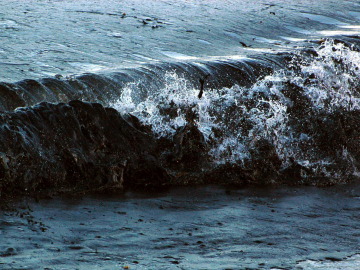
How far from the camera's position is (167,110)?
7.90 metres

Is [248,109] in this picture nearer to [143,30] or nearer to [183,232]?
Result: [183,232]

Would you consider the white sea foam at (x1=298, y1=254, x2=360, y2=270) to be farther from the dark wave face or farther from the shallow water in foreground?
the dark wave face

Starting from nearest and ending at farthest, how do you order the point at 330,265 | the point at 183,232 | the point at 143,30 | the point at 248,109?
the point at 330,265, the point at 183,232, the point at 248,109, the point at 143,30

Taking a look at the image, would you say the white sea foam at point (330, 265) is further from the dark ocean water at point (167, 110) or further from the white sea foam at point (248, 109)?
the white sea foam at point (248, 109)

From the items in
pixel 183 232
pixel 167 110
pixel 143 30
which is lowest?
pixel 183 232

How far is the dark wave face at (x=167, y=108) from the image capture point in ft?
21.7

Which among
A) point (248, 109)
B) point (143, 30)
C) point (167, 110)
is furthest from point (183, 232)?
point (143, 30)

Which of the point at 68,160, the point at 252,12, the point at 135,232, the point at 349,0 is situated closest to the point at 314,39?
the point at 252,12

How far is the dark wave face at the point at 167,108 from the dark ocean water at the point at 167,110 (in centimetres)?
2

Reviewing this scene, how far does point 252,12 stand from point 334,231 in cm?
1273

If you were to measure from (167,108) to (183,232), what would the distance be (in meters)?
3.11

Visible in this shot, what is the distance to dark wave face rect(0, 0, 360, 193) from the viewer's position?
6.62 meters

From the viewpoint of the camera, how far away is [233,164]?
7.31 m

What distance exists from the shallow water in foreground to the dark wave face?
2.24ft
